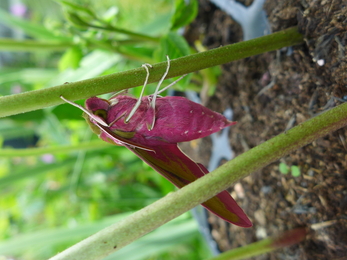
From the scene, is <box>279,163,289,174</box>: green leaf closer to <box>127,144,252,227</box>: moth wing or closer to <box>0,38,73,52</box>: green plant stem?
<box>127,144,252,227</box>: moth wing

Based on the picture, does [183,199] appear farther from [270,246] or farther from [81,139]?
[81,139]

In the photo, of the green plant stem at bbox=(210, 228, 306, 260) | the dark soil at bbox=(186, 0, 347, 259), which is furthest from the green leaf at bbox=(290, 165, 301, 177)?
the green plant stem at bbox=(210, 228, 306, 260)

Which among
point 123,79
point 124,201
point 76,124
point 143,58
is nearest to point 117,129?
point 123,79

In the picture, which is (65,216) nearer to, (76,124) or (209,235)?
(76,124)

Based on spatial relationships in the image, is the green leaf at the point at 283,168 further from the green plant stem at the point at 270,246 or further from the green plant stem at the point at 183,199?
the green plant stem at the point at 183,199

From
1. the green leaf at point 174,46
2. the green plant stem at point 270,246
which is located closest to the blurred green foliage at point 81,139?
the green leaf at point 174,46

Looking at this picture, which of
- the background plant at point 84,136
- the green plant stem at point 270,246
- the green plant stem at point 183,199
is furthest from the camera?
the background plant at point 84,136

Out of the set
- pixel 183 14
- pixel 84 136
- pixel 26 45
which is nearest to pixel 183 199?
pixel 183 14
